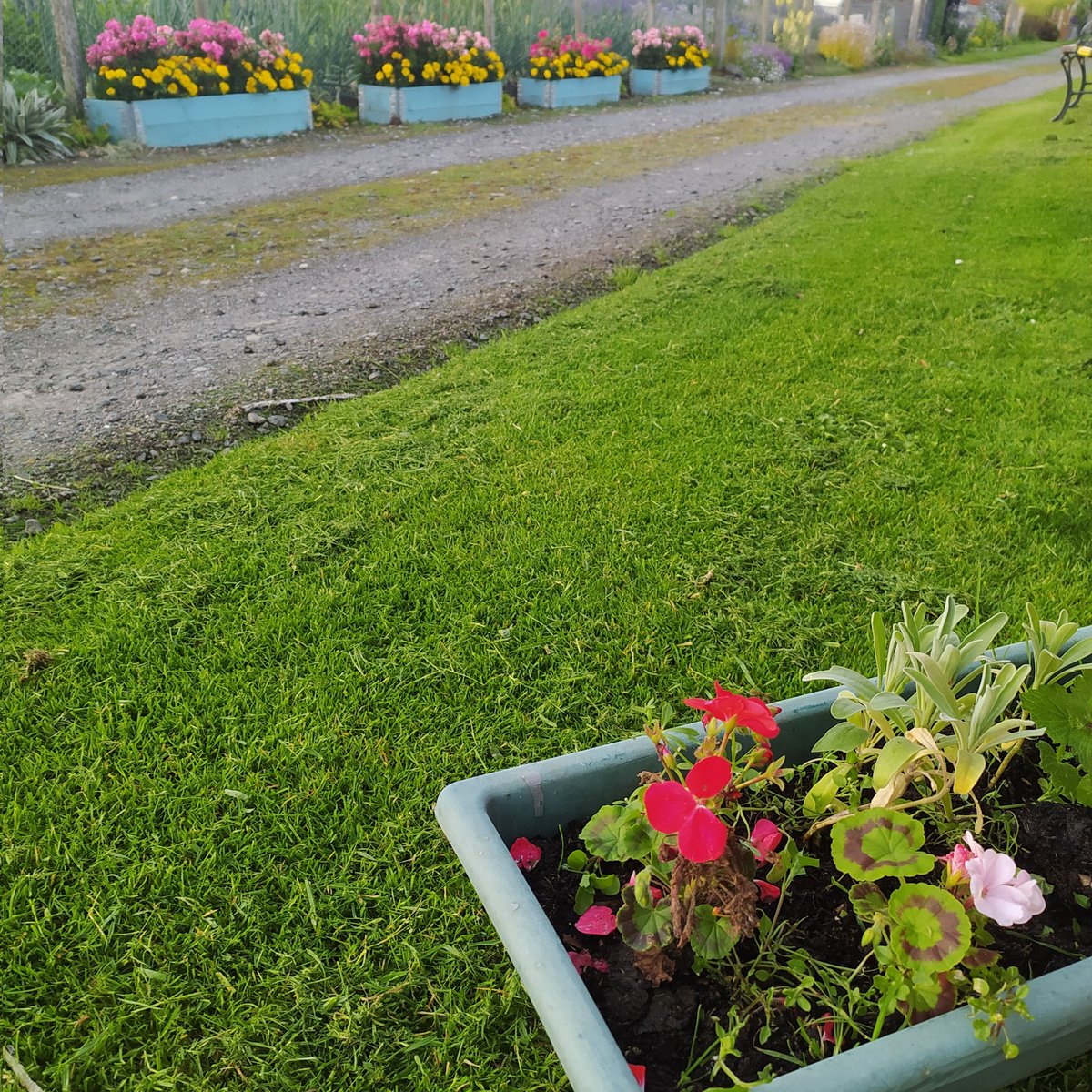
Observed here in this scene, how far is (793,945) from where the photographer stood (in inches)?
50.1

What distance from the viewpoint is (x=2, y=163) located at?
693 centimetres

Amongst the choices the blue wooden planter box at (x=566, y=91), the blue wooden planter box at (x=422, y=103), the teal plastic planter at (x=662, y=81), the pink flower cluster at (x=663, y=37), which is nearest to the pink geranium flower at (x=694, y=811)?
the blue wooden planter box at (x=422, y=103)

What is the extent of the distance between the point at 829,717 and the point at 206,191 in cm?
648

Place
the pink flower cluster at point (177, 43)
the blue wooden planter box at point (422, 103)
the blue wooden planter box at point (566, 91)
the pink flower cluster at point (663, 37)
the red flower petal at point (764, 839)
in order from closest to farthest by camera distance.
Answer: the red flower petal at point (764, 839)
the pink flower cluster at point (177, 43)
the blue wooden planter box at point (422, 103)
the blue wooden planter box at point (566, 91)
the pink flower cluster at point (663, 37)

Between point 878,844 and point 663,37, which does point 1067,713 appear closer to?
point 878,844

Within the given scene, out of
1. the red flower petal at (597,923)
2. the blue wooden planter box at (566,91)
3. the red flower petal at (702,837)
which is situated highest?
the blue wooden planter box at (566,91)

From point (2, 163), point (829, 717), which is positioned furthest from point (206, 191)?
point (829, 717)

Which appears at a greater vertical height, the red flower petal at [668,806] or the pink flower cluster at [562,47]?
the pink flower cluster at [562,47]

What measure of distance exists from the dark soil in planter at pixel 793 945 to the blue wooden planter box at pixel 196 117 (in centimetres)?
830

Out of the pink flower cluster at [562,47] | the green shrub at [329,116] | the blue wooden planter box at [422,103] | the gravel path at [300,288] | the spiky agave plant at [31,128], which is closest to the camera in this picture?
the gravel path at [300,288]

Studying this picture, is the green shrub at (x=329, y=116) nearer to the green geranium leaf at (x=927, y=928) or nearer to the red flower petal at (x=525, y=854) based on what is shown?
the red flower petal at (x=525, y=854)

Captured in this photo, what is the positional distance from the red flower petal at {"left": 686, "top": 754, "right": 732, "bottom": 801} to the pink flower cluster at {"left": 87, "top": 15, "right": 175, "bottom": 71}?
8947mm

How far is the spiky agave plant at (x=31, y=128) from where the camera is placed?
22.9 feet

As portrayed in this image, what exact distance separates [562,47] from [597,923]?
12.1m
